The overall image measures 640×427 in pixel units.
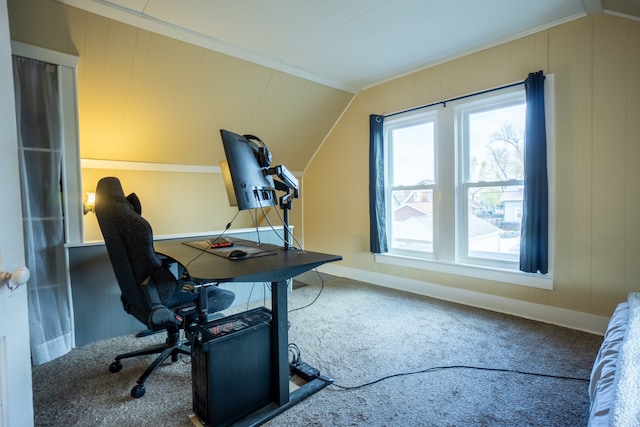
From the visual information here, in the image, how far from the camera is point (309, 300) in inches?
134

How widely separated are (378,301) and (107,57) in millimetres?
3320

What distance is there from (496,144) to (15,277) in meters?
3.46

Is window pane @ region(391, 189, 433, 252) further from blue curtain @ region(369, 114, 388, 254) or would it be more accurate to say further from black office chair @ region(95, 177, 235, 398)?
black office chair @ region(95, 177, 235, 398)

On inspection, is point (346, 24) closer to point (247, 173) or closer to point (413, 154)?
point (413, 154)

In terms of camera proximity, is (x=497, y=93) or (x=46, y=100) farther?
(x=497, y=93)

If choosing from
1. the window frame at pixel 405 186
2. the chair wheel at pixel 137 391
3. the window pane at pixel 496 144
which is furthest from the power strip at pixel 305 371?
the window pane at pixel 496 144

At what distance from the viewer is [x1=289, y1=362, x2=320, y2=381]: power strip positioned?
191 cm

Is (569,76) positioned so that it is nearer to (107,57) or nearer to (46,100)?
(107,57)

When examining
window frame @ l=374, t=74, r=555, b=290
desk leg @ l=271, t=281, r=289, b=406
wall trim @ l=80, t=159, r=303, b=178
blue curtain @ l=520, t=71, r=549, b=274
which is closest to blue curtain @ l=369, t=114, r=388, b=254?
window frame @ l=374, t=74, r=555, b=290

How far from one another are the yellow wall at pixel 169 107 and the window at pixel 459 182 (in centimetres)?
122

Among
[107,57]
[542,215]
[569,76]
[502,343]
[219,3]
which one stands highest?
[219,3]

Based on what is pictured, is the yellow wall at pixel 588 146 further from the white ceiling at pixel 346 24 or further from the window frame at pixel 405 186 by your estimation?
the window frame at pixel 405 186

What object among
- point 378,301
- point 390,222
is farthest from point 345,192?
point 378,301

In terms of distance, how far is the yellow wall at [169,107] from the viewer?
2.41 metres
